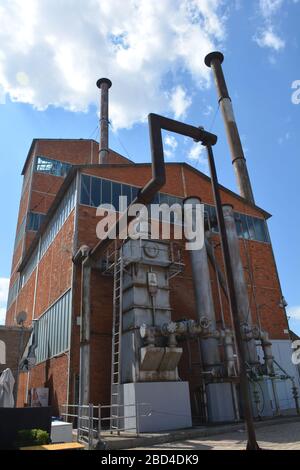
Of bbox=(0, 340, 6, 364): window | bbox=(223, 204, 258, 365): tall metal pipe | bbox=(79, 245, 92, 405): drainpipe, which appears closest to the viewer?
bbox=(79, 245, 92, 405): drainpipe

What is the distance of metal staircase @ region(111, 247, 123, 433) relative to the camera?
1295 centimetres

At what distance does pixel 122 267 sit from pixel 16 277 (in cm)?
2184

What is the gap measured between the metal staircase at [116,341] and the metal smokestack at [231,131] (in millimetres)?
15046

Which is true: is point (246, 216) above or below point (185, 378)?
above

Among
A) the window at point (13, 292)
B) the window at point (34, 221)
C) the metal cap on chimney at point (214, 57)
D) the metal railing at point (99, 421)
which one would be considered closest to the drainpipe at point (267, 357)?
the metal railing at point (99, 421)

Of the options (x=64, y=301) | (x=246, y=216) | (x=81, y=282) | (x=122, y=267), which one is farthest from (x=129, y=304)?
(x=246, y=216)

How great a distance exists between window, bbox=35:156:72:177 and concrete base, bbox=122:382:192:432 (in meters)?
26.3

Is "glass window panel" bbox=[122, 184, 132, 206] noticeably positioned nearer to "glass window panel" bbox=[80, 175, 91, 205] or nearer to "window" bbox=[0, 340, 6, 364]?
"glass window panel" bbox=[80, 175, 91, 205]

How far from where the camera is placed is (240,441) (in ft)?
30.7

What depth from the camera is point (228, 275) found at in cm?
822

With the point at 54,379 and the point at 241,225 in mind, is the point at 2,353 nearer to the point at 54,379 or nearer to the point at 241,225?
the point at 54,379

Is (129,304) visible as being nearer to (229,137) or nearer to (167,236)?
(167,236)

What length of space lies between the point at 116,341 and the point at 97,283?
271cm

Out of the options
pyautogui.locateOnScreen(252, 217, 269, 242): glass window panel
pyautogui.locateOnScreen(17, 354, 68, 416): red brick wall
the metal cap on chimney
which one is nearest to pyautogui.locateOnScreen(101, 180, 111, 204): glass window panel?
pyautogui.locateOnScreen(17, 354, 68, 416): red brick wall
